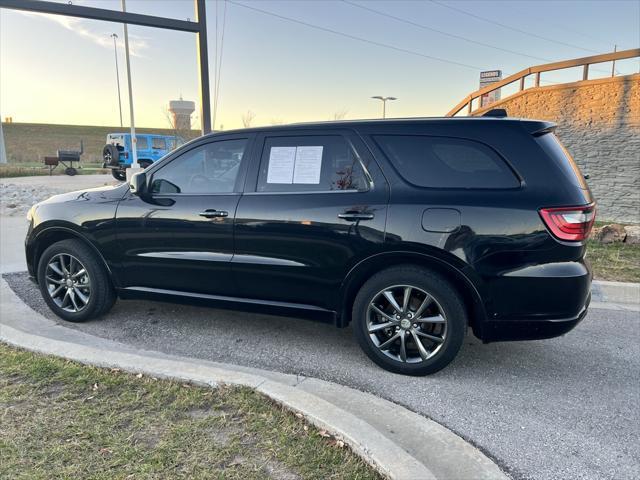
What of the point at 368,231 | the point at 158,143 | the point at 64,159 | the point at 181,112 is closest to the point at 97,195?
the point at 368,231

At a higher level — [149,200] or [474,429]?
[149,200]

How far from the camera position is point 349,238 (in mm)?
3314

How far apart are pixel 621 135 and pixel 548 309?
39.6 feet

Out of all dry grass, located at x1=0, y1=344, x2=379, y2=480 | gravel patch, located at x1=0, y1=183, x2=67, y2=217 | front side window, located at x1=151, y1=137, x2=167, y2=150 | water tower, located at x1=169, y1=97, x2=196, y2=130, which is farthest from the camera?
water tower, located at x1=169, y1=97, x2=196, y2=130

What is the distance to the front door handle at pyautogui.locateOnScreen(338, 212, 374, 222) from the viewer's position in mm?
3258

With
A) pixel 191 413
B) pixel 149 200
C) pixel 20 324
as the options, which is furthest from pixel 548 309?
pixel 20 324

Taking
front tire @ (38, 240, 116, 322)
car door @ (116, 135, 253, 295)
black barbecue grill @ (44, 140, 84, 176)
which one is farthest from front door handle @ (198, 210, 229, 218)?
black barbecue grill @ (44, 140, 84, 176)

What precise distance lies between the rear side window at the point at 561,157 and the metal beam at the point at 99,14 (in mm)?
7705

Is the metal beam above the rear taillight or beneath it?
above

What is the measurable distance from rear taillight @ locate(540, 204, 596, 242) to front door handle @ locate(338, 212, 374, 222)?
110cm

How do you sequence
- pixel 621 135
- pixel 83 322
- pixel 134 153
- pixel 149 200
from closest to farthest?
pixel 149 200, pixel 83 322, pixel 621 135, pixel 134 153

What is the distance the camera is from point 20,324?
13.7 ft

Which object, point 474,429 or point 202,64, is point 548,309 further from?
point 202,64

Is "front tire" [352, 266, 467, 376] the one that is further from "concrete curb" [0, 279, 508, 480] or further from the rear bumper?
"concrete curb" [0, 279, 508, 480]
